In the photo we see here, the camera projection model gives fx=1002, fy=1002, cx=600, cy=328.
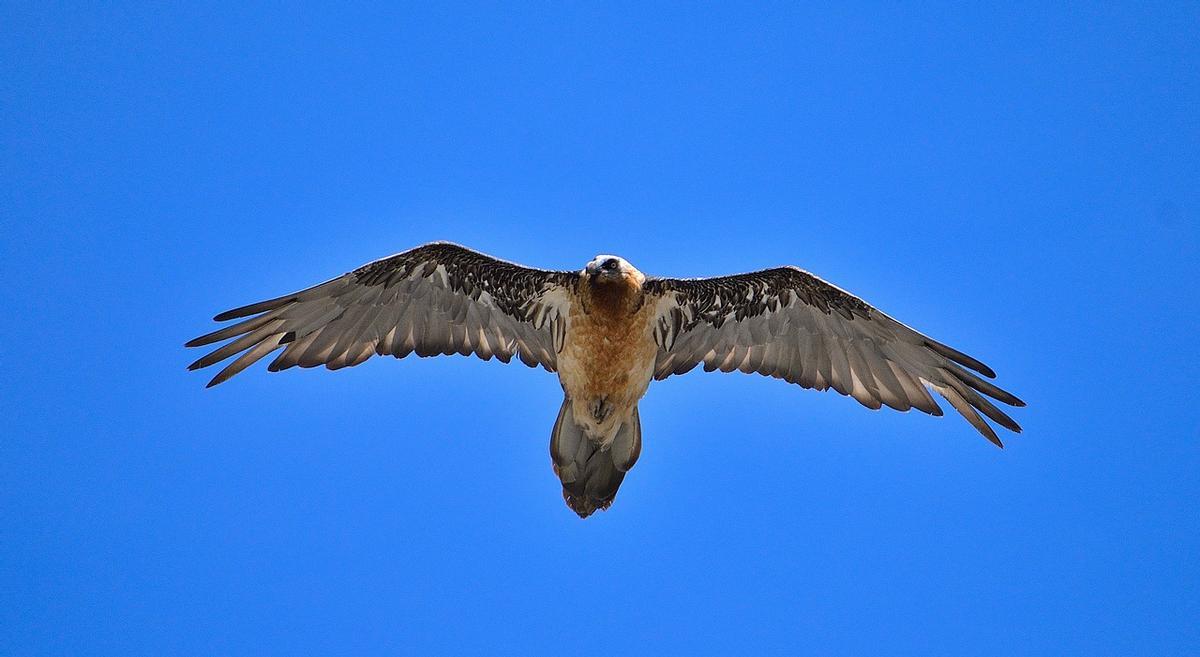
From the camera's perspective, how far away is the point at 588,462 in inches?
408

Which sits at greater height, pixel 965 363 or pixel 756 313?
pixel 756 313

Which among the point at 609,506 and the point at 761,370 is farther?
the point at 761,370

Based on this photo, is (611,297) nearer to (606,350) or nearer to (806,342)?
(606,350)

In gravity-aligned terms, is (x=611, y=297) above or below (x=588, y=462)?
above

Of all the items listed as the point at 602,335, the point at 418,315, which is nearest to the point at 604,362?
the point at 602,335

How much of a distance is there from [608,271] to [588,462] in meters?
2.05

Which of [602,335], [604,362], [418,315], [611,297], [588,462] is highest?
[418,315]

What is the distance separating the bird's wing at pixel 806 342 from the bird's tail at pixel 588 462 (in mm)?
987

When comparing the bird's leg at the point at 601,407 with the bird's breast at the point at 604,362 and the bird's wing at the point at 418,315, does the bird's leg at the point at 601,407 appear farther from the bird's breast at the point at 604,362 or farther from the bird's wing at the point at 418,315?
the bird's wing at the point at 418,315

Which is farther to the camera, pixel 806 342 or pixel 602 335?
pixel 806 342

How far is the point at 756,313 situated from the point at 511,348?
8.87 feet

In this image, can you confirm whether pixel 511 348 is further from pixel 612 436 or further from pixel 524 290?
Answer: pixel 612 436

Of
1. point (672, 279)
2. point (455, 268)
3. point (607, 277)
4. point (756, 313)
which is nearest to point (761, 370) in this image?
point (756, 313)

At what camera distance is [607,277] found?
9.80 meters
